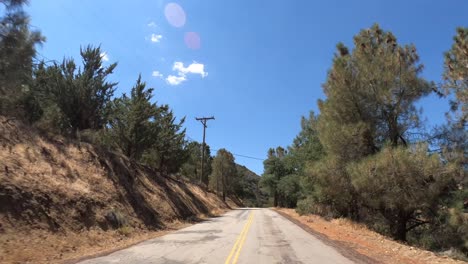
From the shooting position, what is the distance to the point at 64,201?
49.3 feet

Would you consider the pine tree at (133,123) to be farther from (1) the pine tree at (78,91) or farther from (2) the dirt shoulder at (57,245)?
(2) the dirt shoulder at (57,245)

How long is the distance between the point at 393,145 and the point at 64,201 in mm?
15603

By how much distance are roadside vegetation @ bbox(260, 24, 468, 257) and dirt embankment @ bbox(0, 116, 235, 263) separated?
Answer: 36.0ft

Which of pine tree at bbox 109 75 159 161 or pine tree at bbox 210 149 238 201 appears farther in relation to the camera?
pine tree at bbox 210 149 238 201

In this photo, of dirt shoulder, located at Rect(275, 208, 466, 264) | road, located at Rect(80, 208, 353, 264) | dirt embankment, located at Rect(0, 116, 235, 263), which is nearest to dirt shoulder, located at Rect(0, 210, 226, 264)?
dirt embankment, located at Rect(0, 116, 235, 263)

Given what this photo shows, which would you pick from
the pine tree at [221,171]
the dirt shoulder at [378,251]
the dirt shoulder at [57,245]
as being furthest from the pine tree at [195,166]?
the dirt shoulder at [57,245]

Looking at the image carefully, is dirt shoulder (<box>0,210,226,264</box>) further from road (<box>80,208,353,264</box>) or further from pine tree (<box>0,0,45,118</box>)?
pine tree (<box>0,0,45,118</box>)

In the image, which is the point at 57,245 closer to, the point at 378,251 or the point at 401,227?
the point at 378,251

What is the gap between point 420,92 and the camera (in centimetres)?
1908

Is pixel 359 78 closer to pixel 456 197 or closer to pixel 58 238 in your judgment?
pixel 456 197

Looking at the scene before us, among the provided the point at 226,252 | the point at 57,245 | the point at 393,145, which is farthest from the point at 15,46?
the point at 393,145

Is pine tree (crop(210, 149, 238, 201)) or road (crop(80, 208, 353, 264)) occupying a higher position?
pine tree (crop(210, 149, 238, 201))

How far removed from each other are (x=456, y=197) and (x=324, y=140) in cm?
734

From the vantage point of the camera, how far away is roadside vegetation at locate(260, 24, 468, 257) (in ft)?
52.8
